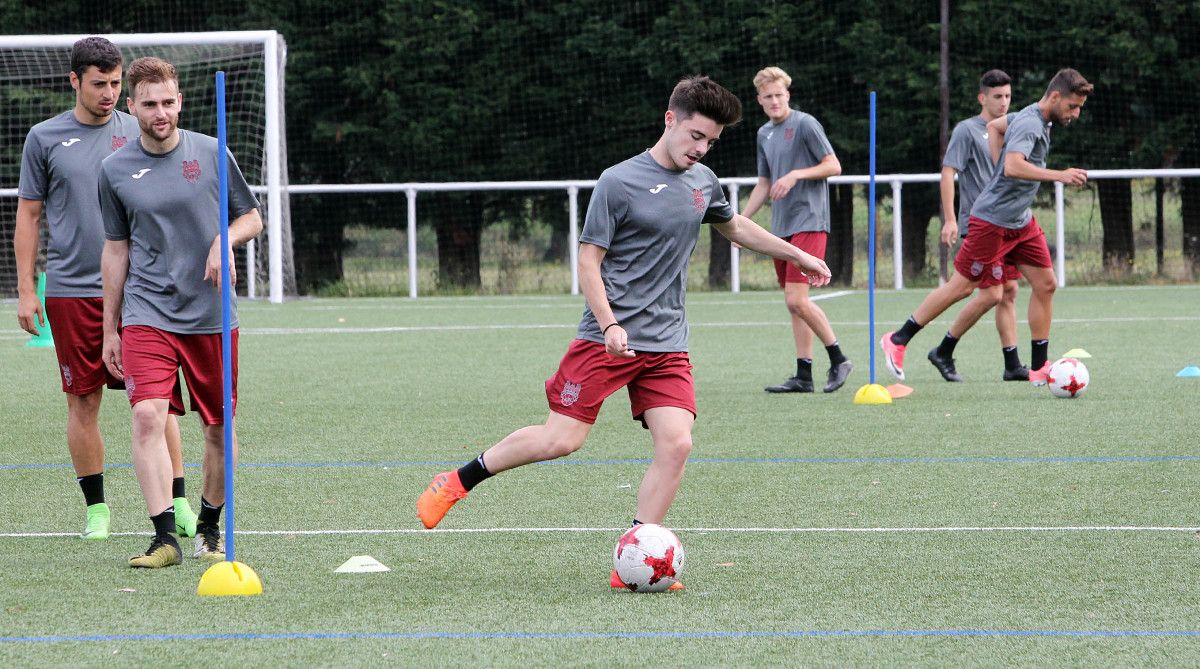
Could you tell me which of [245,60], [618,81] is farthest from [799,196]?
[618,81]

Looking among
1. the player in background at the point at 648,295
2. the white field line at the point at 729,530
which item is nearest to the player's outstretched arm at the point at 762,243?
the player in background at the point at 648,295

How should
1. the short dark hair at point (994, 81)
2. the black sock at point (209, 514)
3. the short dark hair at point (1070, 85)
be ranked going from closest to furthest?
the black sock at point (209, 514) → the short dark hair at point (1070, 85) → the short dark hair at point (994, 81)

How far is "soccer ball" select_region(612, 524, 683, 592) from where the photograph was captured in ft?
16.8

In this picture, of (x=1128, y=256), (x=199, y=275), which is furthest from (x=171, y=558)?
(x=1128, y=256)

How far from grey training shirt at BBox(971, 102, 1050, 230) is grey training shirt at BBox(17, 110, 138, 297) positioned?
631 centimetres

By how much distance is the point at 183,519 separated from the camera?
6461 mm

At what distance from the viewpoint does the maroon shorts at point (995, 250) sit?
36.9ft

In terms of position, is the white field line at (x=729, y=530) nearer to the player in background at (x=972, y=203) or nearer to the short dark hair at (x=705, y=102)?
the short dark hair at (x=705, y=102)

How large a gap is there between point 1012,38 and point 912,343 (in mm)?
16181

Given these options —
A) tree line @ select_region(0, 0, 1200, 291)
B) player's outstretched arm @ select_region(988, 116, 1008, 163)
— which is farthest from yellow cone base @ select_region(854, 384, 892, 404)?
tree line @ select_region(0, 0, 1200, 291)

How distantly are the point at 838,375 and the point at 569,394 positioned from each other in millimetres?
5696

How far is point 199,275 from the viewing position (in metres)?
5.78

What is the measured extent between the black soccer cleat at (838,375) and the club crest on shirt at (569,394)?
5.65m

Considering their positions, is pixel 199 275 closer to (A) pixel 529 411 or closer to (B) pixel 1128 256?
(A) pixel 529 411
